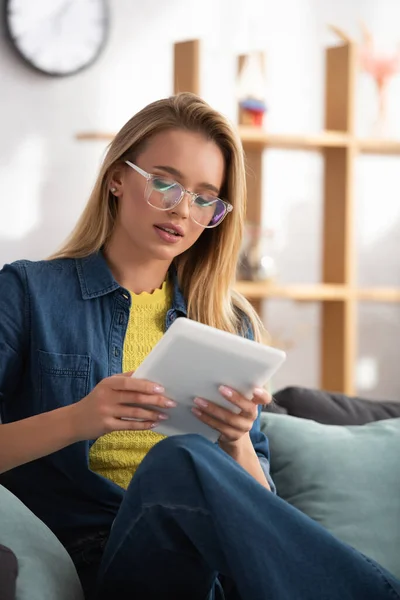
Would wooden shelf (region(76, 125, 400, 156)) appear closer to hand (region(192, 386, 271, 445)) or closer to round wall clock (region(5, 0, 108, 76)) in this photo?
round wall clock (region(5, 0, 108, 76))

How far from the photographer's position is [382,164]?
401cm

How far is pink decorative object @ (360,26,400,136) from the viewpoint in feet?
12.0

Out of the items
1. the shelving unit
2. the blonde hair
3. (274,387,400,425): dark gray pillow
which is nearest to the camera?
the blonde hair

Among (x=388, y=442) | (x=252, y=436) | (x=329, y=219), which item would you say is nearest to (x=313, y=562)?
(x=252, y=436)

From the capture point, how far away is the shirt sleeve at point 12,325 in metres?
1.46

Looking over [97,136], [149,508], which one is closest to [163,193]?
[149,508]

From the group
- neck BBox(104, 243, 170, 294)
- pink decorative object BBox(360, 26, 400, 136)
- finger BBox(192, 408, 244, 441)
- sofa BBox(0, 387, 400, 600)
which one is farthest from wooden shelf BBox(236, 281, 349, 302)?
finger BBox(192, 408, 244, 441)

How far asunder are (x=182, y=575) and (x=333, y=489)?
1.79ft

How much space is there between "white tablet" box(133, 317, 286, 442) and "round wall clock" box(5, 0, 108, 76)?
250cm

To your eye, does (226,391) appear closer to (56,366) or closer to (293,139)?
(56,366)

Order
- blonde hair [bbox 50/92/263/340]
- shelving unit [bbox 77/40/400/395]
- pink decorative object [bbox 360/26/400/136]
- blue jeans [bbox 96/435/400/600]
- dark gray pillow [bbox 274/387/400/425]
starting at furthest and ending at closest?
pink decorative object [bbox 360/26/400/136] → shelving unit [bbox 77/40/400/395] → dark gray pillow [bbox 274/387/400/425] → blonde hair [bbox 50/92/263/340] → blue jeans [bbox 96/435/400/600]

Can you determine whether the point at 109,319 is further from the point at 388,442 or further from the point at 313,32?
the point at 313,32

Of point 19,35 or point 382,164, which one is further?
point 382,164

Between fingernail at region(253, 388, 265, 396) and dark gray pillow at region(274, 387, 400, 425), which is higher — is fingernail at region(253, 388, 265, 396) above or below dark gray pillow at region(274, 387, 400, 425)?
above
